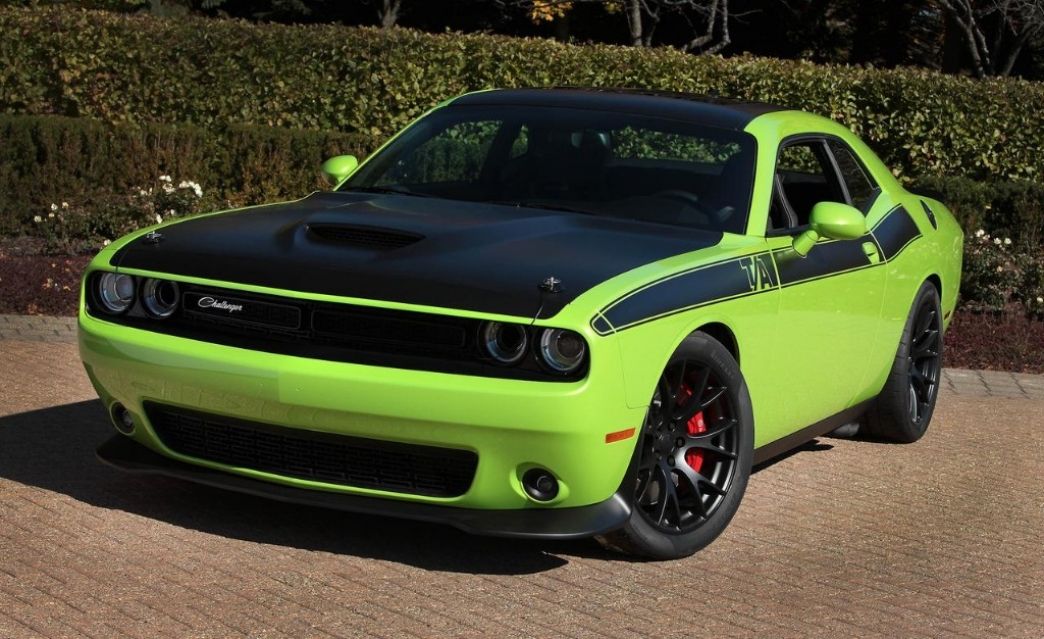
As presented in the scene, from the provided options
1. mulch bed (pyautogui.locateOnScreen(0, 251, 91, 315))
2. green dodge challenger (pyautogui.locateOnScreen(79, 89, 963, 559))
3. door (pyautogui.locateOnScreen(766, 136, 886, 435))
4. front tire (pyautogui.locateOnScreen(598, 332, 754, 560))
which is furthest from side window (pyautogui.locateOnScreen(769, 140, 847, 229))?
mulch bed (pyautogui.locateOnScreen(0, 251, 91, 315))

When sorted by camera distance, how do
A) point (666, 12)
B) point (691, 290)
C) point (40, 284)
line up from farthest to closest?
1. point (666, 12)
2. point (40, 284)
3. point (691, 290)

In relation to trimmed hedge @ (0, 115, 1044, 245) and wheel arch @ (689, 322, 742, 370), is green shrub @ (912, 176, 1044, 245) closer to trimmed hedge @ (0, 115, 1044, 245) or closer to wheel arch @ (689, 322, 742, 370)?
trimmed hedge @ (0, 115, 1044, 245)

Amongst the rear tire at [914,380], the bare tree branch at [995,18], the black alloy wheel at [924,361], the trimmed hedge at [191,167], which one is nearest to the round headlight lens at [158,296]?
the rear tire at [914,380]

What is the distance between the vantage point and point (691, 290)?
588cm

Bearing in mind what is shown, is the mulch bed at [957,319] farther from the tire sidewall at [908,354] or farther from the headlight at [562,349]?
the headlight at [562,349]

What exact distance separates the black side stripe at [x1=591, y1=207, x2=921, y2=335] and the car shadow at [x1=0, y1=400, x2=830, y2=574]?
2.95ft

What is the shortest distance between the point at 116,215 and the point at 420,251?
8.48 metres

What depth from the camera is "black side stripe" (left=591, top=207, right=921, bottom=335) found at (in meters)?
5.53

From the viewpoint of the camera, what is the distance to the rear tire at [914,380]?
8.08 m

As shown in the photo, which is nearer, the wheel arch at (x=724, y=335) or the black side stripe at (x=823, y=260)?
the wheel arch at (x=724, y=335)

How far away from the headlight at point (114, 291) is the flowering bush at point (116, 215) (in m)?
7.47

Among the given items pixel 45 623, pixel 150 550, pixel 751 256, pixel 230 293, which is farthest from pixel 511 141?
pixel 45 623

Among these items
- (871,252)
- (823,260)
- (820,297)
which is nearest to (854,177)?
(871,252)

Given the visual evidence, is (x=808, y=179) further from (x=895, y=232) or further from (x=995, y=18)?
(x=995, y=18)
